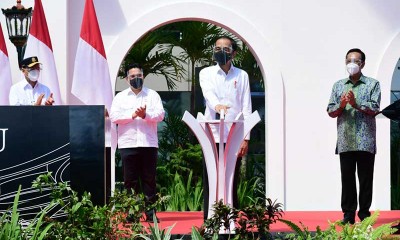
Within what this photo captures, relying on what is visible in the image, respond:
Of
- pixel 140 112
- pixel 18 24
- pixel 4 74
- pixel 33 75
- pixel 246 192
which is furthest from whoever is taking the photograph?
pixel 246 192

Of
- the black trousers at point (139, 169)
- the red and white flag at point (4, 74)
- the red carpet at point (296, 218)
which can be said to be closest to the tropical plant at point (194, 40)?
the red carpet at point (296, 218)

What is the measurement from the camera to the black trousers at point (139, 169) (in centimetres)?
909

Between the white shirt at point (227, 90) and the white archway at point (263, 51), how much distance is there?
10.2 ft

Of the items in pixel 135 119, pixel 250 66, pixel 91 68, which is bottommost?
pixel 135 119

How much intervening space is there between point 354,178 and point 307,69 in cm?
292

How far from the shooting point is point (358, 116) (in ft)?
27.2

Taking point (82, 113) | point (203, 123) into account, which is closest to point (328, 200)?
point (203, 123)

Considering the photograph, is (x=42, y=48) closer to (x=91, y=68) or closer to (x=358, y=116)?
(x=91, y=68)

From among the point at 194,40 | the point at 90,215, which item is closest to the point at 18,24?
the point at 194,40

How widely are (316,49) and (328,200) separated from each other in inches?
71.9

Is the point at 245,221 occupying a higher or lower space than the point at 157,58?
lower

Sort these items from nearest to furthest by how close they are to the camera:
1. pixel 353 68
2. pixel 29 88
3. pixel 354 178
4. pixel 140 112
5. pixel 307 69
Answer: pixel 353 68, pixel 354 178, pixel 140 112, pixel 29 88, pixel 307 69

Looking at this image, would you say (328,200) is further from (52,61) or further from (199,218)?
(52,61)

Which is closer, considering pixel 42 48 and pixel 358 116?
pixel 358 116
